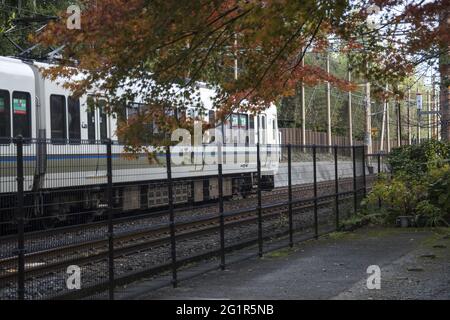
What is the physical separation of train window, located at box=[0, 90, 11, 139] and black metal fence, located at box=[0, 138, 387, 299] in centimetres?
63

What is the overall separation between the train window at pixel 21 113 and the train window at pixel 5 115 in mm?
144

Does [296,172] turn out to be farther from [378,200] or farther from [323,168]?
[378,200]

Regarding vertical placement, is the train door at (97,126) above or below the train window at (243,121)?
below

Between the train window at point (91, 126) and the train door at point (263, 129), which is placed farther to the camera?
the train door at point (263, 129)

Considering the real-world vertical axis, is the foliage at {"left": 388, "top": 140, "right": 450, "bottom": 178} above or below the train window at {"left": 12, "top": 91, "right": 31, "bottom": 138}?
below

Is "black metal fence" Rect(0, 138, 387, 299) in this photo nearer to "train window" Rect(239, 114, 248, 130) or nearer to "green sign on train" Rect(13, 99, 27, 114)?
"green sign on train" Rect(13, 99, 27, 114)

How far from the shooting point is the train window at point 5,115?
1294cm

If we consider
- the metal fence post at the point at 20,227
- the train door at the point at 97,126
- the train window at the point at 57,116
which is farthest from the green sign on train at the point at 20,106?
the metal fence post at the point at 20,227

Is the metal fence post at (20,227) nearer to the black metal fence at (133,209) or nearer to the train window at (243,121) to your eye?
the black metal fence at (133,209)

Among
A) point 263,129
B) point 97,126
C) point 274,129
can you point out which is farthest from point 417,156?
point 97,126

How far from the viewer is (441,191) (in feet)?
45.1

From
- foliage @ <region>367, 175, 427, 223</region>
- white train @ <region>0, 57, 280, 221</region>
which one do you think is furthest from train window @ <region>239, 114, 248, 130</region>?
foliage @ <region>367, 175, 427, 223</region>

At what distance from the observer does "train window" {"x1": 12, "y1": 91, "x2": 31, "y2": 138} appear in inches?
522

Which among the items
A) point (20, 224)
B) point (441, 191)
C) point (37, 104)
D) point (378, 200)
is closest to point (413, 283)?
point (20, 224)
